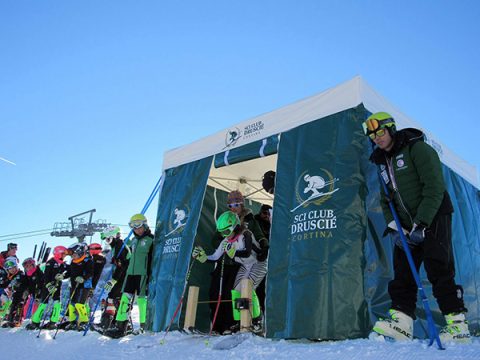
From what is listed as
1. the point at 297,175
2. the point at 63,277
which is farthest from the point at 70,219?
the point at 297,175

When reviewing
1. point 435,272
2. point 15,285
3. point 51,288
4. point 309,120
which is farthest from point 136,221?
point 15,285

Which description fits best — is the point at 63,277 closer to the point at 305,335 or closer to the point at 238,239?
the point at 238,239

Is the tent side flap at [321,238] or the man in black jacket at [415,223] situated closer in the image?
the man in black jacket at [415,223]

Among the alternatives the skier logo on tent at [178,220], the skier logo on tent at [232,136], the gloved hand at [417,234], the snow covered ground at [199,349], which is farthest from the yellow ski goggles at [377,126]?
the skier logo on tent at [178,220]

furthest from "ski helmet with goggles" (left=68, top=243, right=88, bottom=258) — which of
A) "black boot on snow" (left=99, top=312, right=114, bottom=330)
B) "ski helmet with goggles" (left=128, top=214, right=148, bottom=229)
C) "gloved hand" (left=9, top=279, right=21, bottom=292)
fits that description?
"ski helmet with goggles" (left=128, top=214, right=148, bottom=229)

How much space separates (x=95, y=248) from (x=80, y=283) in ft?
3.61

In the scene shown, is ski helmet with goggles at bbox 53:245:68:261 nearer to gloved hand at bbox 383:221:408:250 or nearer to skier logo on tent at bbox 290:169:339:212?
skier logo on tent at bbox 290:169:339:212

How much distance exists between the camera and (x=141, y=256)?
7.16 m

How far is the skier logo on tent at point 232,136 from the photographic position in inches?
255

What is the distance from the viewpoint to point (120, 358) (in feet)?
15.3

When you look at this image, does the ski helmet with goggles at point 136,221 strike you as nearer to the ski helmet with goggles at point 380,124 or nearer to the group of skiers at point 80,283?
the group of skiers at point 80,283

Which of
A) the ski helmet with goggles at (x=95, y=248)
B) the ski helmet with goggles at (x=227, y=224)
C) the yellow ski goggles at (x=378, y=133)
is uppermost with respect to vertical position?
the yellow ski goggles at (x=378, y=133)

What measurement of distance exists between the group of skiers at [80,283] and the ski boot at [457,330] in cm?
482

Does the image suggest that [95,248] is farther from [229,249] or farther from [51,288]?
[229,249]
